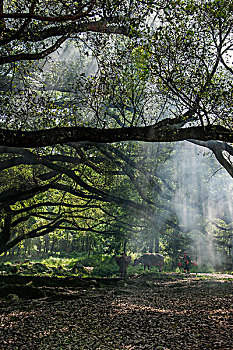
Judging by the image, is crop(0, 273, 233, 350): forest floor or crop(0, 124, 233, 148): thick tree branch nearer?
crop(0, 273, 233, 350): forest floor

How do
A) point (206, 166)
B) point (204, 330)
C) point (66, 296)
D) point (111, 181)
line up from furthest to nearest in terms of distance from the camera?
point (206, 166), point (111, 181), point (66, 296), point (204, 330)

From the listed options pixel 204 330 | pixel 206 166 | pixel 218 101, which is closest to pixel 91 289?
pixel 204 330

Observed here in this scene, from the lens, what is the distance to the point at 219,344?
16.7 ft

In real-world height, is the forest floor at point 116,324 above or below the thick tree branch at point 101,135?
below

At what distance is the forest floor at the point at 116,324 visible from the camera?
566cm

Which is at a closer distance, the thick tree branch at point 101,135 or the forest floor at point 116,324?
the forest floor at point 116,324

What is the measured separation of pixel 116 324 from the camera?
710cm

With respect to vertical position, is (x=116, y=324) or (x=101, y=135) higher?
(x=101, y=135)

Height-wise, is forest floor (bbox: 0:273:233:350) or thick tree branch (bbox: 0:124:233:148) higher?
thick tree branch (bbox: 0:124:233:148)

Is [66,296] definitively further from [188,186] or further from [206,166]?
[206,166]

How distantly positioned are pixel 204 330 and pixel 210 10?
8.12 m

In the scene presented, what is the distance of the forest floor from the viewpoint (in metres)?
5.66

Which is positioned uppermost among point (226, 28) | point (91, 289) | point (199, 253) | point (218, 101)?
point (226, 28)

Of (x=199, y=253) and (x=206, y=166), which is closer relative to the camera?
(x=206, y=166)
